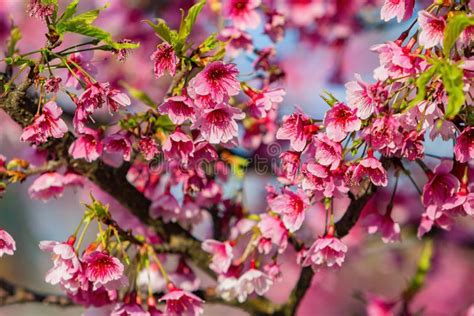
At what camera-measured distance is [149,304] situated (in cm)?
143

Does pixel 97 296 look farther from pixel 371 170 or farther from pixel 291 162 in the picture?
pixel 371 170

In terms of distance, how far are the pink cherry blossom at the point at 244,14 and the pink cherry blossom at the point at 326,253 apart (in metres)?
0.55

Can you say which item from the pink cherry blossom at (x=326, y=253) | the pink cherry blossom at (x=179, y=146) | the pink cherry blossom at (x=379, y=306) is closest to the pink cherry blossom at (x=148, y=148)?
the pink cherry blossom at (x=179, y=146)

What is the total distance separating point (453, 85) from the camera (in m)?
0.99

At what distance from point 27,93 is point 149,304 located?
482 millimetres

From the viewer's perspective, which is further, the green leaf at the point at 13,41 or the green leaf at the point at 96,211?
the green leaf at the point at 13,41

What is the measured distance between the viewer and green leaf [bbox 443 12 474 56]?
0.99 metres

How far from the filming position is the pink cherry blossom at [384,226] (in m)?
1.44

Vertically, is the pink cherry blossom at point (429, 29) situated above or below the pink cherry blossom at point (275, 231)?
above

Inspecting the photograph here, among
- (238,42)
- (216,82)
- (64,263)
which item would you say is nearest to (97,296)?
(64,263)

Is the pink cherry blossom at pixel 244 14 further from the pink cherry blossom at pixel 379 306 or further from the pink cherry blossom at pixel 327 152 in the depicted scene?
the pink cherry blossom at pixel 379 306

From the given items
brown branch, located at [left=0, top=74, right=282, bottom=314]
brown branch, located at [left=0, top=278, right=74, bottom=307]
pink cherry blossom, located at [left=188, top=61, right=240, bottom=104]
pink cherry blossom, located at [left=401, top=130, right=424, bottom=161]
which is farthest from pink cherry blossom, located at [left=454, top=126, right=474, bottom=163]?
brown branch, located at [left=0, top=278, right=74, bottom=307]

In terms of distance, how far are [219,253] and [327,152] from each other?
43 cm

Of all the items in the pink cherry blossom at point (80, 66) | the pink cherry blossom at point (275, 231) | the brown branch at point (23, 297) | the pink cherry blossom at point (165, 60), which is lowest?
the brown branch at point (23, 297)
